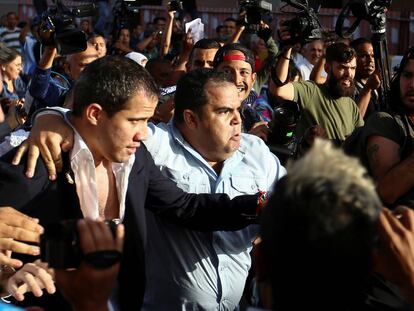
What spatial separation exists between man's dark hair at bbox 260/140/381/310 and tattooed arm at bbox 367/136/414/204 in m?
1.97

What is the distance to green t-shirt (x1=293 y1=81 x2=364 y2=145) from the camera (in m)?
6.43

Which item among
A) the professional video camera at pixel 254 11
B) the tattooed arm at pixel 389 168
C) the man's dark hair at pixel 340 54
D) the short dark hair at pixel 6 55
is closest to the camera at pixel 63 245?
the tattooed arm at pixel 389 168

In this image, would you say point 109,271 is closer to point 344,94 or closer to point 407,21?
point 344,94

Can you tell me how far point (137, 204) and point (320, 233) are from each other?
1.87 meters

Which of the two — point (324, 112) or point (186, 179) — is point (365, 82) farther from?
point (186, 179)

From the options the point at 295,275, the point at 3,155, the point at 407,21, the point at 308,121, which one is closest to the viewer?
the point at 295,275

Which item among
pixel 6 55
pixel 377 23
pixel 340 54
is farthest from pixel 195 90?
pixel 6 55

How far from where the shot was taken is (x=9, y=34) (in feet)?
47.3

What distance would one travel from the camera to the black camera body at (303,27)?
19.7 ft

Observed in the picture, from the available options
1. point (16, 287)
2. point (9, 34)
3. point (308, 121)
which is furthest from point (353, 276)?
point (9, 34)

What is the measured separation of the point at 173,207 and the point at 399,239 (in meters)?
1.68

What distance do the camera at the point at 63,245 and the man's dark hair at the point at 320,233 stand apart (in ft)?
1.59

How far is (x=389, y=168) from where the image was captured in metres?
3.88

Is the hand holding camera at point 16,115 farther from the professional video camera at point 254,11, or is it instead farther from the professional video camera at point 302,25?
the professional video camera at point 254,11
